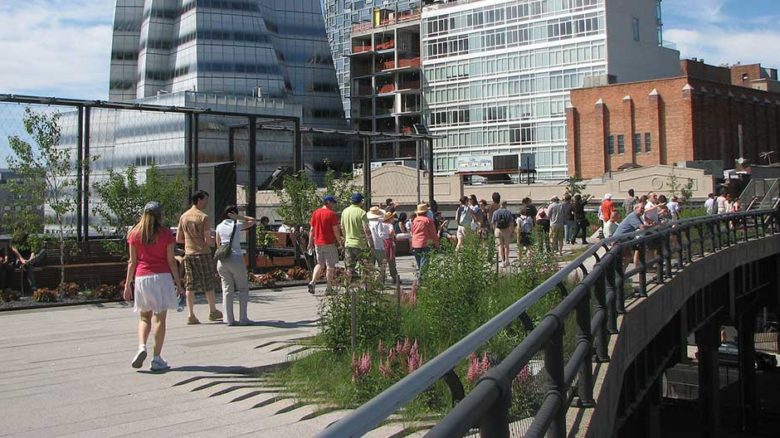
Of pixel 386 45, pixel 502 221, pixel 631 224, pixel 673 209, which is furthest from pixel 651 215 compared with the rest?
pixel 386 45

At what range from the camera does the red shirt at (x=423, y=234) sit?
16688 mm

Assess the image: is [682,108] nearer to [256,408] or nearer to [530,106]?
[530,106]

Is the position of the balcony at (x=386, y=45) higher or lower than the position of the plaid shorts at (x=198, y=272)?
higher

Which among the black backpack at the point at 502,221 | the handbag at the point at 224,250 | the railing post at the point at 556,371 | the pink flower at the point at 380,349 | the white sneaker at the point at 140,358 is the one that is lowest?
the white sneaker at the point at 140,358

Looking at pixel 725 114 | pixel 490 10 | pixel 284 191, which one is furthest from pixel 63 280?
pixel 490 10

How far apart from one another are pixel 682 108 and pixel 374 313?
65172 millimetres

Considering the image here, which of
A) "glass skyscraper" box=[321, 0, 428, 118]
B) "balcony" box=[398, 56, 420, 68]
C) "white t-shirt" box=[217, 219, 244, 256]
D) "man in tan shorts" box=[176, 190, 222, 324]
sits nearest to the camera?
"man in tan shorts" box=[176, 190, 222, 324]

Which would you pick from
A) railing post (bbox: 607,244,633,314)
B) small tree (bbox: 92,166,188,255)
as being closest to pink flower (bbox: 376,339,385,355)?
railing post (bbox: 607,244,633,314)

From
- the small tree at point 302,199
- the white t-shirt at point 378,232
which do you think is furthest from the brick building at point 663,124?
the white t-shirt at point 378,232

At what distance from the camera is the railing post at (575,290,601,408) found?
566 centimetres

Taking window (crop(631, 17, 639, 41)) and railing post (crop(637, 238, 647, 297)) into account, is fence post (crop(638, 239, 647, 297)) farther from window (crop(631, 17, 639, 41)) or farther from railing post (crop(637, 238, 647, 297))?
window (crop(631, 17, 639, 41))

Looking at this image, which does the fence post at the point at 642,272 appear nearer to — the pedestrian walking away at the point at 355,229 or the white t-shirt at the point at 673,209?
the pedestrian walking away at the point at 355,229

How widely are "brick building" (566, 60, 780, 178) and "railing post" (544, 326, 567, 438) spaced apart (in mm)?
65547

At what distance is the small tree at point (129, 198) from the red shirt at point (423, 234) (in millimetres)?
4721
